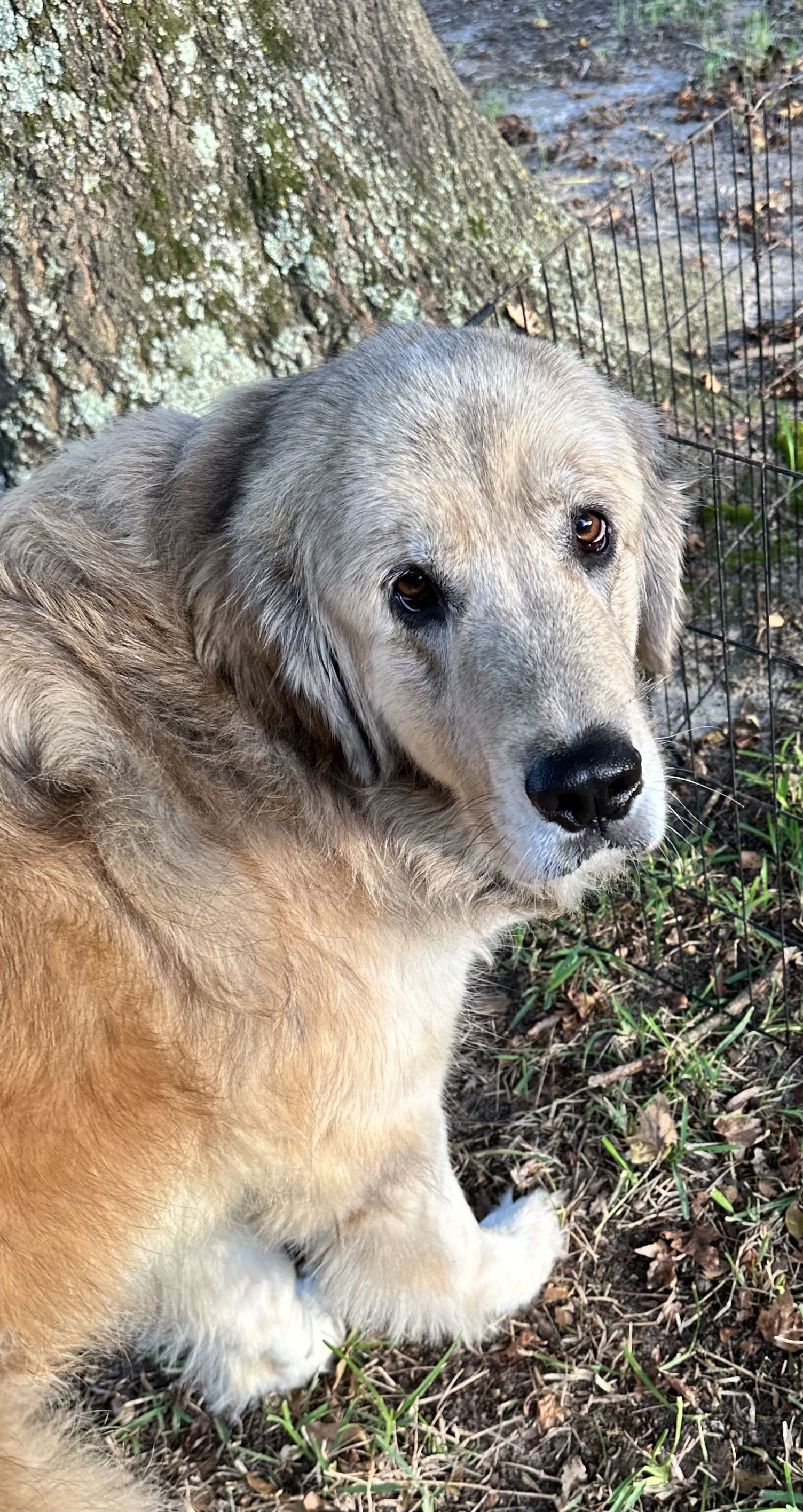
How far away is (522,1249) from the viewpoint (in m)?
2.47

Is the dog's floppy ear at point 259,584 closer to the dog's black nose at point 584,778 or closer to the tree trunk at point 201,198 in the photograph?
the dog's black nose at point 584,778

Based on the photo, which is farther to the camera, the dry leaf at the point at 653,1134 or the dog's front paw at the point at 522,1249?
the dry leaf at the point at 653,1134

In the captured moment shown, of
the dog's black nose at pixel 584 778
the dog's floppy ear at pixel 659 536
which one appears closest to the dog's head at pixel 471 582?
the dog's black nose at pixel 584 778

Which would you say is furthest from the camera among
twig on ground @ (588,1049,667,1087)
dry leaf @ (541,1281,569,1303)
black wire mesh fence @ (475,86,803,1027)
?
black wire mesh fence @ (475,86,803,1027)

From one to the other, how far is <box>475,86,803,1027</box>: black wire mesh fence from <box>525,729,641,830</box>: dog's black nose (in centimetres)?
55

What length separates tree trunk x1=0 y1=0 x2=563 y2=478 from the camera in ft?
9.07

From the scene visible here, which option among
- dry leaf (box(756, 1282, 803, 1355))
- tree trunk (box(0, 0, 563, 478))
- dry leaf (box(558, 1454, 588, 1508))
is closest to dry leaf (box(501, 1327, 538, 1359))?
dry leaf (box(558, 1454, 588, 1508))

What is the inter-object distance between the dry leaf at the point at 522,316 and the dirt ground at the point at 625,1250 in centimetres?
126

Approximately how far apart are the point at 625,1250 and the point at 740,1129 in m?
0.35

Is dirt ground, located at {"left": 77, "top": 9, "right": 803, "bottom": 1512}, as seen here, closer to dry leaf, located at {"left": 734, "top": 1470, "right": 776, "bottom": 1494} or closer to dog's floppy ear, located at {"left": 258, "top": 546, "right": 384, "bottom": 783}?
dry leaf, located at {"left": 734, "top": 1470, "right": 776, "bottom": 1494}

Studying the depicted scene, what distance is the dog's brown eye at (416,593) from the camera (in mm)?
1900

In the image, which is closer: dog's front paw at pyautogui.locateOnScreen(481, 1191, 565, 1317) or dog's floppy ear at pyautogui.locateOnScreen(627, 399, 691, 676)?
dog's floppy ear at pyautogui.locateOnScreen(627, 399, 691, 676)

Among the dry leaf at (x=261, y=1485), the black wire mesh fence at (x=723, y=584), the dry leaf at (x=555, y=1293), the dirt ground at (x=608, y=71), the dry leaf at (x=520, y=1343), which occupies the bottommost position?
the dry leaf at (x=261, y=1485)

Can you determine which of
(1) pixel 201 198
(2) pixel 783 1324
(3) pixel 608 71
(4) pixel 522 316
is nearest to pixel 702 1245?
(2) pixel 783 1324
